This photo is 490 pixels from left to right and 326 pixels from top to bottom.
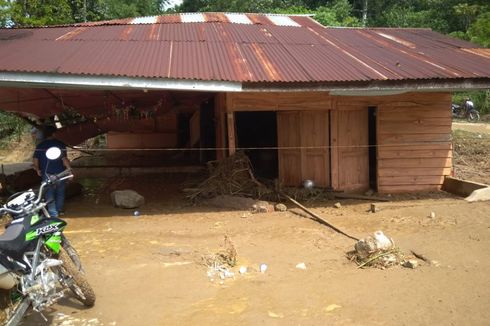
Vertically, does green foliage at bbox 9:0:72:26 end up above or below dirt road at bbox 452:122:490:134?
above

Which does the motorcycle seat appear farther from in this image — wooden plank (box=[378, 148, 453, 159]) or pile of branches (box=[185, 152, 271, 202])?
wooden plank (box=[378, 148, 453, 159])

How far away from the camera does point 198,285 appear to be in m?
4.68

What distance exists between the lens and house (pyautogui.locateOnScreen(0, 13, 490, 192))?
7.30 metres

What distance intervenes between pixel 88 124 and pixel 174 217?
372 cm

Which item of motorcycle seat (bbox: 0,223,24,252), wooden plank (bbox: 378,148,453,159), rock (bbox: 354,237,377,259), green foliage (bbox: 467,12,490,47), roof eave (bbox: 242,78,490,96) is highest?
green foliage (bbox: 467,12,490,47)

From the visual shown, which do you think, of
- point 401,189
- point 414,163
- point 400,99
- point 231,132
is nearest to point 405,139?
point 414,163

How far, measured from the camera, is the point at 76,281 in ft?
12.9

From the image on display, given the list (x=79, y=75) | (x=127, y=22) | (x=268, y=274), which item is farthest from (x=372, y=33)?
(x=268, y=274)

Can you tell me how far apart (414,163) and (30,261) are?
791 cm

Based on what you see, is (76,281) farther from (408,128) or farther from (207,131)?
(207,131)

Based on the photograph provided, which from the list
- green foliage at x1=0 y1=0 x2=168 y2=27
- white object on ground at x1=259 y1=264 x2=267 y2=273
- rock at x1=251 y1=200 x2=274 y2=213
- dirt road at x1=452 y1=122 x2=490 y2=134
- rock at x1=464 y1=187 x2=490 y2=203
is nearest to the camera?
white object on ground at x1=259 y1=264 x2=267 y2=273

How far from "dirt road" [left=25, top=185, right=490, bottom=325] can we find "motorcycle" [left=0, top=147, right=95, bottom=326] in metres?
0.43

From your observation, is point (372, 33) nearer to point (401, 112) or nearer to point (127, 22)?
point (401, 112)

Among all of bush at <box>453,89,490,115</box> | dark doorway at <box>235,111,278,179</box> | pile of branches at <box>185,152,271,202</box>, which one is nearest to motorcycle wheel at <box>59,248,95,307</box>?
pile of branches at <box>185,152,271,202</box>
